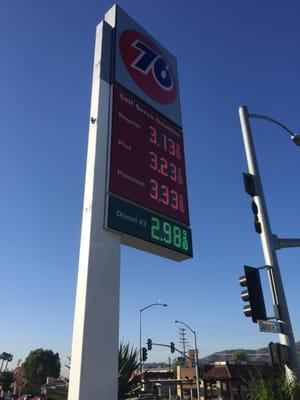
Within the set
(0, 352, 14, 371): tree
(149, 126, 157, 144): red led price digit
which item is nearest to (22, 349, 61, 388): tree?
(0, 352, 14, 371): tree

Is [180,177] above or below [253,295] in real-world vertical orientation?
above

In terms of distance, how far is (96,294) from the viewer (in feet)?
26.9

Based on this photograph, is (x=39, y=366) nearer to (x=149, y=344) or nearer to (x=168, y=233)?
(x=149, y=344)

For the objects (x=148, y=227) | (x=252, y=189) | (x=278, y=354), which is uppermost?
(x=252, y=189)

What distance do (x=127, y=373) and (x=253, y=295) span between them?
4.93 m

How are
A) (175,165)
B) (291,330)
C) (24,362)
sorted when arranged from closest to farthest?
1. (291,330)
2. (175,165)
3. (24,362)

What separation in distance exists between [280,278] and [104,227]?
420 centimetres

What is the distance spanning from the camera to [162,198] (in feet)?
35.6

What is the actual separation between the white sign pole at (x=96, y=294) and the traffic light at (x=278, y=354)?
10.7 feet

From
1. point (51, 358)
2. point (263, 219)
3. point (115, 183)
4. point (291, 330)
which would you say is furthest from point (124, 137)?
point (51, 358)

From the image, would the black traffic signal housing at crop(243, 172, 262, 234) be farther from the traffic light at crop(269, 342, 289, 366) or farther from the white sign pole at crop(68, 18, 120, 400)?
the white sign pole at crop(68, 18, 120, 400)

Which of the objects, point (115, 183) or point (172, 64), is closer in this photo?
point (115, 183)

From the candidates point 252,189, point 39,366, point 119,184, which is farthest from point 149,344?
point 39,366

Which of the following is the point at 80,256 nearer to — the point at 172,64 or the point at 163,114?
the point at 163,114
